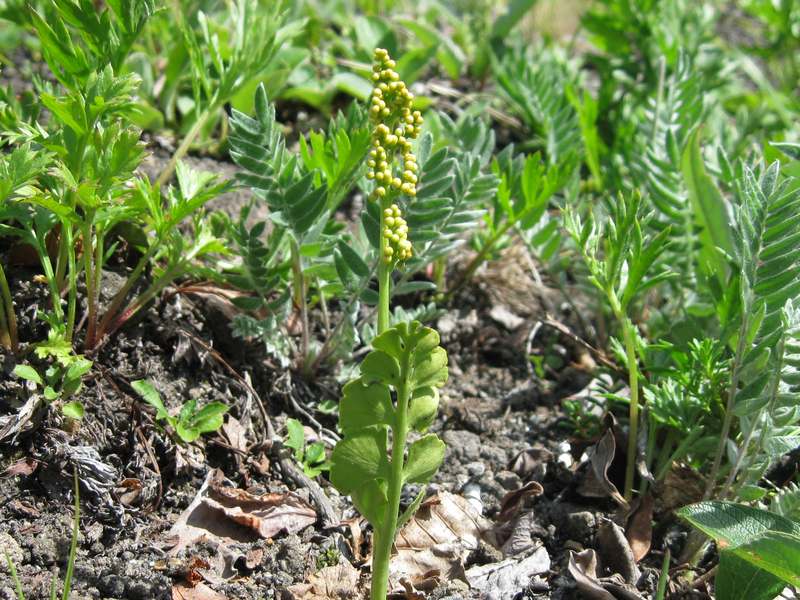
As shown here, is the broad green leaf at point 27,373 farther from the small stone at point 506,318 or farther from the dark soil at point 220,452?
the small stone at point 506,318

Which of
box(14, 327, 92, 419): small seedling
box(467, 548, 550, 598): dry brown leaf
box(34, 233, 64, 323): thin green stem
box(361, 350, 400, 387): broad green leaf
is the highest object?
box(361, 350, 400, 387): broad green leaf

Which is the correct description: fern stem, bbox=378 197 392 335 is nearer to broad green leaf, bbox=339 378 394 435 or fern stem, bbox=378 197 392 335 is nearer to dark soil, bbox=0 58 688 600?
broad green leaf, bbox=339 378 394 435

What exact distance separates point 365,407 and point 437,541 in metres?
0.61

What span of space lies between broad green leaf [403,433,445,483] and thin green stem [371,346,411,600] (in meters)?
0.02

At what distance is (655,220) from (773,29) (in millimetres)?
2573

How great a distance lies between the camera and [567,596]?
2.23 m

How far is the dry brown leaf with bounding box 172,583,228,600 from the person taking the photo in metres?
2.06

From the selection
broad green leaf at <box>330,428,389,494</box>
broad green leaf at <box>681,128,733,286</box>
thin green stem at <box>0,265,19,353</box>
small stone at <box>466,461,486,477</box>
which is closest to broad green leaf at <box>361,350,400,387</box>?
broad green leaf at <box>330,428,389,494</box>

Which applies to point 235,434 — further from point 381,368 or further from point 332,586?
point 381,368

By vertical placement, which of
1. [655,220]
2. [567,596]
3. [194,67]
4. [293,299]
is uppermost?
[194,67]

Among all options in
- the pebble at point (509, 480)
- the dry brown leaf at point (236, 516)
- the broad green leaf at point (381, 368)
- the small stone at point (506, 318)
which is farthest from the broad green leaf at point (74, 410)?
the small stone at point (506, 318)

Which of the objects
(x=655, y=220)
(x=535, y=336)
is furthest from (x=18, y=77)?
(x=655, y=220)

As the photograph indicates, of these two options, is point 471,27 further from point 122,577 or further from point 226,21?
point 122,577

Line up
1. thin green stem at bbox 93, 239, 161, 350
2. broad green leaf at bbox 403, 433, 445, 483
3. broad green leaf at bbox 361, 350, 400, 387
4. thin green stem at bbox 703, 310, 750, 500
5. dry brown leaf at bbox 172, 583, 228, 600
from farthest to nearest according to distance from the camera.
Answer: thin green stem at bbox 93, 239, 161, 350, thin green stem at bbox 703, 310, 750, 500, dry brown leaf at bbox 172, 583, 228, 600, broad green leaf at bbox 403, 433, 445, 483, broad green leaf at bbox 361, 350, 400, 387
